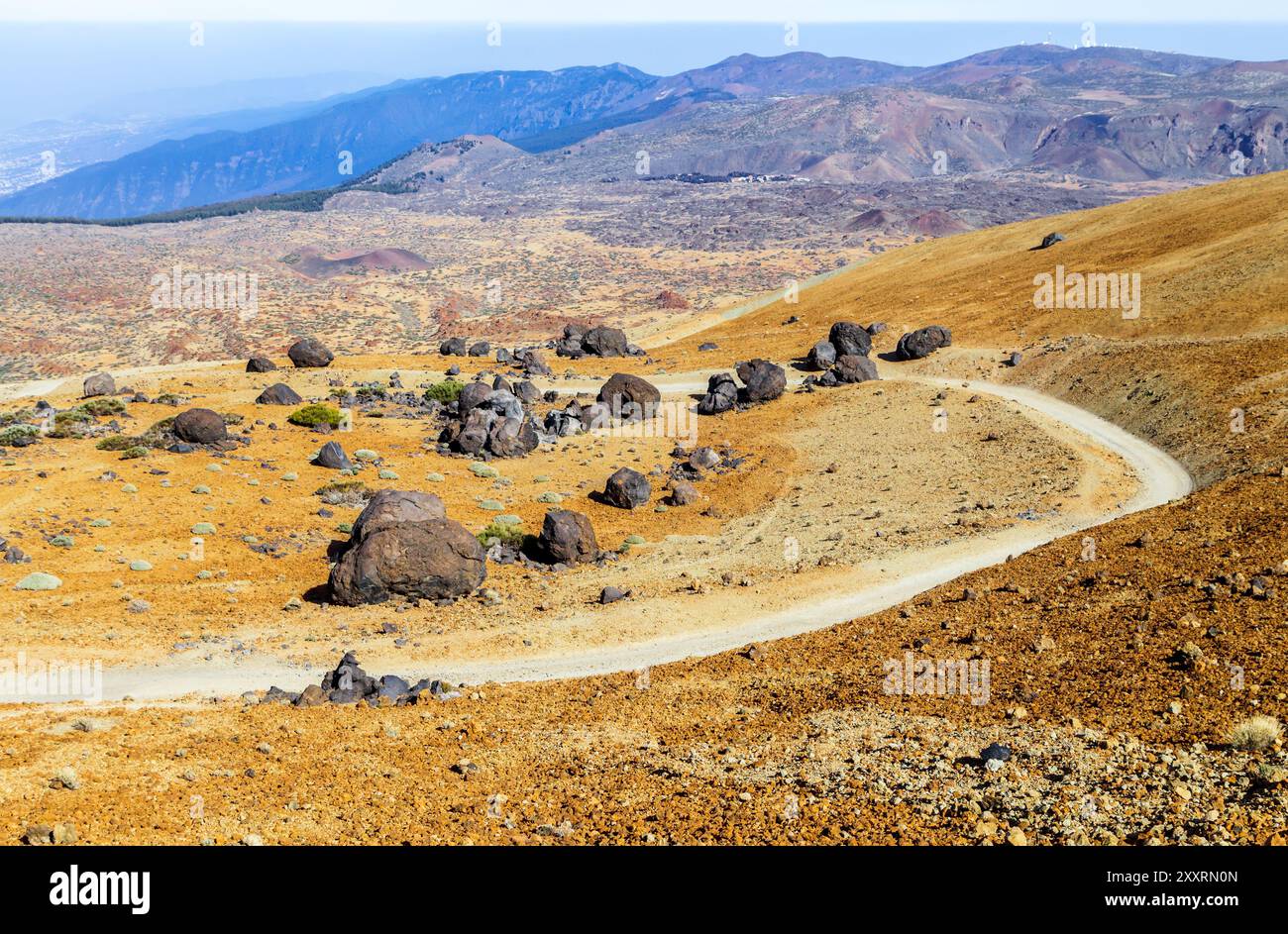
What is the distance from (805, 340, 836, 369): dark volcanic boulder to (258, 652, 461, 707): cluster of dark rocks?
41905 millimetres

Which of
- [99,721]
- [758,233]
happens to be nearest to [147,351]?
[99,721]

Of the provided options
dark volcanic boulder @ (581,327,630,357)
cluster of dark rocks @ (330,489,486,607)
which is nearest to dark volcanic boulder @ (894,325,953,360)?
dark volcanic boulder @ (581,327,630,357)

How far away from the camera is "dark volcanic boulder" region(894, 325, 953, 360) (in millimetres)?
56781

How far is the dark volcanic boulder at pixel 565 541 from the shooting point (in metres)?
31.4

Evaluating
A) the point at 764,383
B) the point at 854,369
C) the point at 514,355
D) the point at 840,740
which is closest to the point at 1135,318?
the point at 854,369

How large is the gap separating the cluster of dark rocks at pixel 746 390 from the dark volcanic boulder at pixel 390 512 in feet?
81.2

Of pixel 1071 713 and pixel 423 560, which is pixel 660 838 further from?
pixel 423 560

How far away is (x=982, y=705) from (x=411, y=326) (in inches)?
3784

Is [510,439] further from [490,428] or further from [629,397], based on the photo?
[629,397]

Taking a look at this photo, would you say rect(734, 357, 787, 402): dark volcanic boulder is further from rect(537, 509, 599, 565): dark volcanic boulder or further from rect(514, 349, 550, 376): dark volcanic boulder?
rect(537, 509, 599, 565): dark volcanic boulder

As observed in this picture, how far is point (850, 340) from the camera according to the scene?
192ft

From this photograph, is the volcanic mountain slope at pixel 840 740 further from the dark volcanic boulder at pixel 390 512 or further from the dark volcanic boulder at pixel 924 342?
the dark volcanic boulder at pixel 924 342
